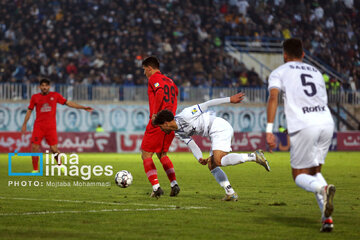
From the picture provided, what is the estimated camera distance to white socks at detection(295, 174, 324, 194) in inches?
287

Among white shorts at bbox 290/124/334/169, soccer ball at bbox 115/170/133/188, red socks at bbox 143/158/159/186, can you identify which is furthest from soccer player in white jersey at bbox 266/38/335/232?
soccer ball at bbox 115/170/133/188

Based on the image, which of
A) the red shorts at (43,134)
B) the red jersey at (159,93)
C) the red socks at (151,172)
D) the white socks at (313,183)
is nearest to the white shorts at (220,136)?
the red jersey at (159,93)

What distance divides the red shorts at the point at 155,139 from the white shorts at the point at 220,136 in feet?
2.70

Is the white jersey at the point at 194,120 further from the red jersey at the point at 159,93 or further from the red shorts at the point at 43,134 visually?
the red shorts at the point at 43,134

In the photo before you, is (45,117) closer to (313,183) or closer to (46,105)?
(46,105)

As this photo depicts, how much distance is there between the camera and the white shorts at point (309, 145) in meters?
7.54

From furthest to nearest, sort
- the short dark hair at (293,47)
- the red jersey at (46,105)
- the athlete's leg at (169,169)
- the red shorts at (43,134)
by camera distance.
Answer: the red shorts at (43,134) < the red jersey at (46,105) < the athlete's leg at (169,169) < the short dark hair at (293,47)

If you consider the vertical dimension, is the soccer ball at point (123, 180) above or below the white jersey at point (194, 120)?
below

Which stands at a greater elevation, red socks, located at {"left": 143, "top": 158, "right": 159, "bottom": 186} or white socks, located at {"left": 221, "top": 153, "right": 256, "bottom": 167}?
white socks, located at {"left": 221, "top": 153, "right": 256, "bottom": 167}

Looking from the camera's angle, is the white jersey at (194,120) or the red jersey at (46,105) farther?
the red jersey at (46,105)

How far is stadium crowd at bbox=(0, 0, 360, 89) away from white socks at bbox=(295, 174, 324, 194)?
25.8 m

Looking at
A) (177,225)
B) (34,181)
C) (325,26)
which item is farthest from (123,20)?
Answer: (177,225)

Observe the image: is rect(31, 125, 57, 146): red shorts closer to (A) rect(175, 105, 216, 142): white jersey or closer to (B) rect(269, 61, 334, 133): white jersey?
(A) rect(175, 105, 216, 142): white jersey

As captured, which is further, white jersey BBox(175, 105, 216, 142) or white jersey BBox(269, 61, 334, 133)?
white jersey BBox(175, 105, 216, 142)
